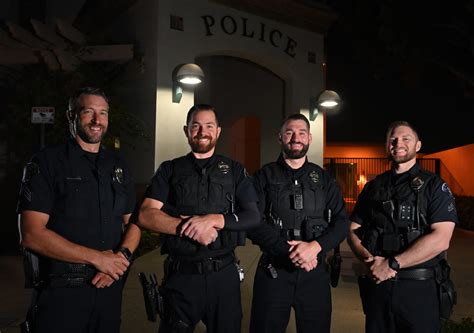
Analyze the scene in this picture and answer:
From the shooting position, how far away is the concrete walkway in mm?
4395

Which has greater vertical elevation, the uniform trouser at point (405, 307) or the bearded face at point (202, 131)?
the bearded face at point (202, 131)

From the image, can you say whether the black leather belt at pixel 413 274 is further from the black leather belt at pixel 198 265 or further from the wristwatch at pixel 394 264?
the black leather belt at pixel 198 265

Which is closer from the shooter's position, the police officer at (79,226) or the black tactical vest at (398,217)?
the police officer at (79,226)

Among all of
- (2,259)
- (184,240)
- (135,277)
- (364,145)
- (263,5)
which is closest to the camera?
(184,240)

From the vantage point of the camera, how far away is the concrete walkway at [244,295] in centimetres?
439

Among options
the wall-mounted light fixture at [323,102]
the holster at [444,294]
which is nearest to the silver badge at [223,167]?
the holster at [444,294]

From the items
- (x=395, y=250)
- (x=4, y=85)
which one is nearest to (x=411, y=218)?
(x=395, y=250)

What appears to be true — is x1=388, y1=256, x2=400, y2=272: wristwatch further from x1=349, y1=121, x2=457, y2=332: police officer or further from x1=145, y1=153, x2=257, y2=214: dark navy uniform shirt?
x1=145, y1=153, x2=257, y2=214: dark navy uniform shirt

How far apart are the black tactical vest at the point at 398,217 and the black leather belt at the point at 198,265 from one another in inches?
43.0

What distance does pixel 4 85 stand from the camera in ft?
30.2

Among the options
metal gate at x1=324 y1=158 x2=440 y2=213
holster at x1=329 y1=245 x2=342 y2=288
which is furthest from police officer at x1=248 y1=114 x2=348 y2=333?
metal gate at x1=324 y1=158 x2=440 y2=213

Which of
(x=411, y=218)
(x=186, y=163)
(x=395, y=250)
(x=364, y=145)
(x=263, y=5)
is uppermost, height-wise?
(x=263, y=5)

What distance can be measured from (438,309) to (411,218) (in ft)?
2.09

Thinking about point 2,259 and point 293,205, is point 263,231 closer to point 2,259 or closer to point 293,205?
point 293,205
